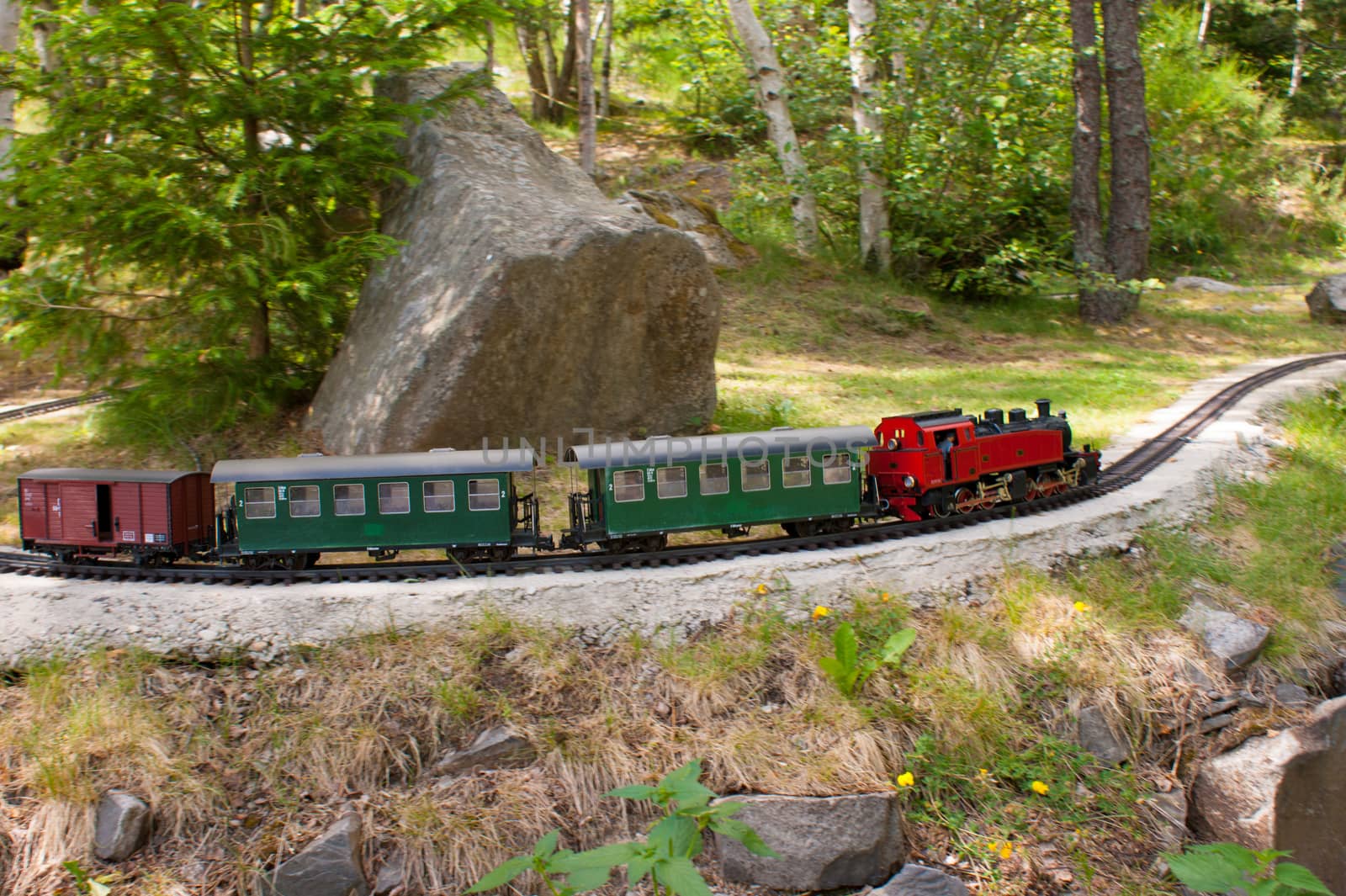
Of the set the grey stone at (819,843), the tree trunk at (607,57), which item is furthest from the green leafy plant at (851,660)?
the tree trunk at (607,57)

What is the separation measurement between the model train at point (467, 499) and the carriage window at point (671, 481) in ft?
0.04

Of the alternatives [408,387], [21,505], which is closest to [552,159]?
[408,387]

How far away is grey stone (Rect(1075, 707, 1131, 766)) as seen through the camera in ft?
28.2

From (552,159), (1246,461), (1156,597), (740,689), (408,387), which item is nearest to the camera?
(740,689)

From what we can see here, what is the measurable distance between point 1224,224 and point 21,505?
38667mm

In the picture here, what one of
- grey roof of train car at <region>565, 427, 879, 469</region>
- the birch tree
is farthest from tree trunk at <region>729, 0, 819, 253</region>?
grey roof of train car at <region>565, 427, 879, 469</region>

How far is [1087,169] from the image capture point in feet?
78.2

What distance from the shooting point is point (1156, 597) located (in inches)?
393

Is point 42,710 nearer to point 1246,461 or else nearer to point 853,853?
point 853,853

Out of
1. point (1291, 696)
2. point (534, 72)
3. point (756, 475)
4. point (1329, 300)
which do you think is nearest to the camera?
point (1291, 696)

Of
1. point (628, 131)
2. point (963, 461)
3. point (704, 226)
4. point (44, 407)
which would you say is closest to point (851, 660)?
point (963, 461)

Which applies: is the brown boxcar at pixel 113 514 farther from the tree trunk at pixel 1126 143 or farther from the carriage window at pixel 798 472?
the tree trunk at pixel 1126 143

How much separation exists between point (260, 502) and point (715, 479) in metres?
4.90

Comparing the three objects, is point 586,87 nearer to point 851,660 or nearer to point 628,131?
point 628,131
